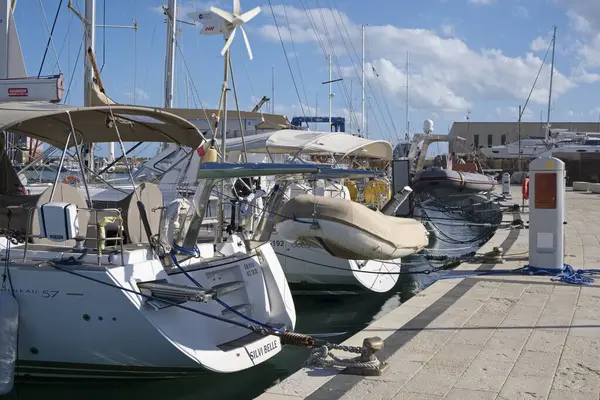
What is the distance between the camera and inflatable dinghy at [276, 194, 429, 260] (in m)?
7.58

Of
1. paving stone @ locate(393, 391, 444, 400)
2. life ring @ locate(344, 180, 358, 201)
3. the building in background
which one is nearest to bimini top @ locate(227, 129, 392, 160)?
life ring @ locate(344, 180, 358, 201)

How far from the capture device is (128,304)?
5.98 m

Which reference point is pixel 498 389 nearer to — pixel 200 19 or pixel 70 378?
pixel 70 378

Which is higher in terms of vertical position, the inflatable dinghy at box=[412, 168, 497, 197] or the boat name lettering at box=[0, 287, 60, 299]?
the inflatable dinghy at box=[412, 168, 497, 197]

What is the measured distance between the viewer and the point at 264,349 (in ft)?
22.7

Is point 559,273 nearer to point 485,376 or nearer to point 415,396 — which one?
point 485,376

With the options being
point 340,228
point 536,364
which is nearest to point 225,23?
point 340,228

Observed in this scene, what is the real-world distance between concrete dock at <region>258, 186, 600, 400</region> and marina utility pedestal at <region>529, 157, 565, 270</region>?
0.48 meters

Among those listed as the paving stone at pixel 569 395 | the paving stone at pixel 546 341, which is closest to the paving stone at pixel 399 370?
the paving stone at pixel 569 395

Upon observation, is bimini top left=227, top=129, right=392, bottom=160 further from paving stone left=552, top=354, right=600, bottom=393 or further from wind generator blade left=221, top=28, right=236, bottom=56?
paving stone left=552, top=354, right=600, bottom=393

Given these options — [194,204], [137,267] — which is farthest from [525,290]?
[137,267]

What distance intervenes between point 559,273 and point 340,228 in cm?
436

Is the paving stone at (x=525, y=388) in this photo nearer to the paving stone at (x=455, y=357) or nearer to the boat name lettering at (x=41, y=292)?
the paving stone at (x=455, y=357)

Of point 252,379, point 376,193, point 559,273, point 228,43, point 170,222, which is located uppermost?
point 228,43
